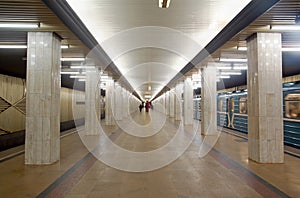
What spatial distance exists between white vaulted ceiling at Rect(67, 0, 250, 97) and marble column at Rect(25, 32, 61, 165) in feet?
4.72

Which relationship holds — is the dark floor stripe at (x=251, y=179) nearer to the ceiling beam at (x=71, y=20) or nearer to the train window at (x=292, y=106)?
the train window at (x=292, y=106)

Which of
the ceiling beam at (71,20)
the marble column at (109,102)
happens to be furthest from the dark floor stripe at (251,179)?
the marble column at (109,102)

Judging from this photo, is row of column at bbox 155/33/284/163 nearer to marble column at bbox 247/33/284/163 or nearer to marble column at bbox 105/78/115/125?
marble column at bbox 247/33/284/163

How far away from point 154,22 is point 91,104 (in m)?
6.29

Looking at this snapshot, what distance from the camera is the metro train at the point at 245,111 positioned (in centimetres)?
912

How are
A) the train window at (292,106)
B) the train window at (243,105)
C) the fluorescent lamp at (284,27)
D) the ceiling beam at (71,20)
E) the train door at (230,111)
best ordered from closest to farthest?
the ceiling beam at (71,20) < the fluorescent lamp at (284,27) < the train window at (292,106) < the train window at (243,105) < the train door at (230,111)

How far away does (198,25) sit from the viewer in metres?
8.38

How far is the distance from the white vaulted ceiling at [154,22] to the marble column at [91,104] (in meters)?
1.79

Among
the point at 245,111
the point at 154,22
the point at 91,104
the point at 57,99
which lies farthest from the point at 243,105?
the point at 57,99

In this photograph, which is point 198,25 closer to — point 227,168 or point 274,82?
point 274,82

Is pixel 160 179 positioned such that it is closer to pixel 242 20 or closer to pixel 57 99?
pixel 57 99

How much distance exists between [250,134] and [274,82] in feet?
5.50

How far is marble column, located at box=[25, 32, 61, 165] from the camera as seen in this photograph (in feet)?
21.7

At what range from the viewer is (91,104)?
12586mm
